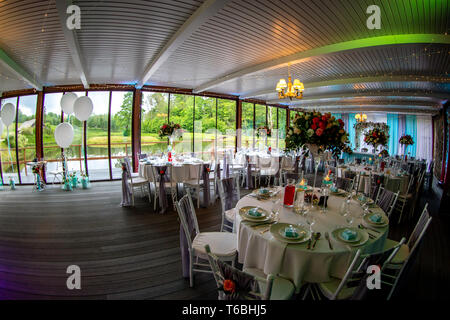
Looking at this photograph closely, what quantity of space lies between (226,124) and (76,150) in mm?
6444

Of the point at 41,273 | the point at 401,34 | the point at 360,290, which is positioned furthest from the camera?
the point at 401,34

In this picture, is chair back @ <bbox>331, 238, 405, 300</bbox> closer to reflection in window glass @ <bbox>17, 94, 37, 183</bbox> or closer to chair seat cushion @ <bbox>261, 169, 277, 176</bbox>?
chair seat cushion @ <bbox>261, 169, 277, 176</bbox>

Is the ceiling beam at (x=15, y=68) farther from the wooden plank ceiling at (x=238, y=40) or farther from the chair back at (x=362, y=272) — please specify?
the chair back at (x=362, y=272)

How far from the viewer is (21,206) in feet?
16.9

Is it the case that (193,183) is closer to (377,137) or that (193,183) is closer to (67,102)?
(67,102)

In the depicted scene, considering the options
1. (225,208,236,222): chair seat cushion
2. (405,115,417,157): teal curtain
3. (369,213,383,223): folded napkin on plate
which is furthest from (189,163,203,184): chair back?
(405,115,417,157): teal curtain

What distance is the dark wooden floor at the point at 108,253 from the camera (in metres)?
2.41

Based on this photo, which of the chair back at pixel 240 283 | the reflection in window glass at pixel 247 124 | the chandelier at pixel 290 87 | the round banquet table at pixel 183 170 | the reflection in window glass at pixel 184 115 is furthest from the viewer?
the reflection in window glass at pixel 247 124

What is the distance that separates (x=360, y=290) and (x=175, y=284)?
193 cm

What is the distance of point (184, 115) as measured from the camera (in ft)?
30.6

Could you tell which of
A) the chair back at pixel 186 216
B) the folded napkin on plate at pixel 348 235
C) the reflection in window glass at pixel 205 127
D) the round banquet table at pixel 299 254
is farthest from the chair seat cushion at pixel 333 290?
the reflection in window glass at pixel 205 127

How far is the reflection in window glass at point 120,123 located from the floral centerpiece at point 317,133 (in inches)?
271

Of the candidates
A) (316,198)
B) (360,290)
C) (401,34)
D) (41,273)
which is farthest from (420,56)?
(41,273)
